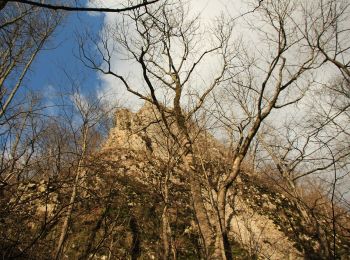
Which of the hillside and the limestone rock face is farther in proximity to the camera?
the limestone rock face

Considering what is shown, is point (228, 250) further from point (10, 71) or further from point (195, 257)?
point (10, 71)

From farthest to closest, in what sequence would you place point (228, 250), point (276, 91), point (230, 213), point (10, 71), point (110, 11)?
point (230, 213) < point (10, 71) < point (276, 91) < point (228, 250) < point (110, 11)

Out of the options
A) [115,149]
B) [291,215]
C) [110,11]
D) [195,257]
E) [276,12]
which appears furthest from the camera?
[115,149]

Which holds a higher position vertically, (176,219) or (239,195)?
(239,195)

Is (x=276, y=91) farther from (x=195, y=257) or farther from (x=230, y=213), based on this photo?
(x=230, y=213)

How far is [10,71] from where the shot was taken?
8.91 meters

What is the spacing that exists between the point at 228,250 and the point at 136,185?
956 cm

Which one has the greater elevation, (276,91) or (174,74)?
(174,74)

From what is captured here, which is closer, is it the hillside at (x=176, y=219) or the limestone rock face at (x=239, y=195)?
the hillside at (x=176, y=219)

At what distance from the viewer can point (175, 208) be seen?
1329 cm

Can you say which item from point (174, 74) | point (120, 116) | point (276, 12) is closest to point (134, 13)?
point (174, 74)

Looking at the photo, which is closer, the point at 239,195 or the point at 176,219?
the point at 176,219

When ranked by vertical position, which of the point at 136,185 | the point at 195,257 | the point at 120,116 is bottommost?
the point at 195,257

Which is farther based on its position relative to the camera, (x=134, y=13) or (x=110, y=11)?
(x=134, y=13)
